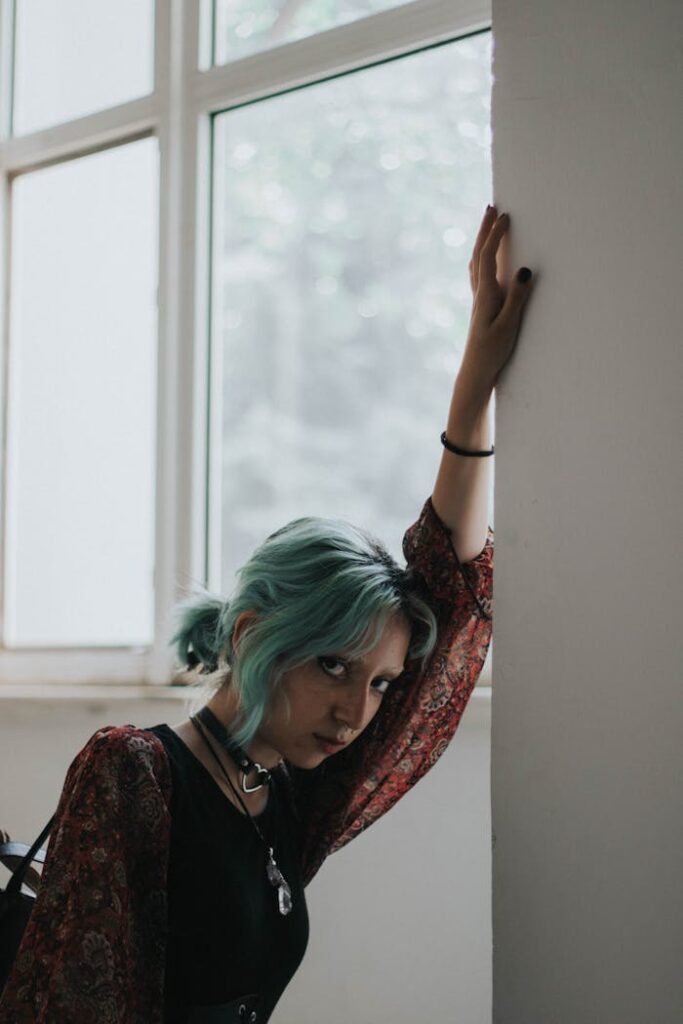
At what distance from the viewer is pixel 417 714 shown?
130 centimetres

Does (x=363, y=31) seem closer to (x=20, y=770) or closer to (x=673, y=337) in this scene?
(x=673, y=337)

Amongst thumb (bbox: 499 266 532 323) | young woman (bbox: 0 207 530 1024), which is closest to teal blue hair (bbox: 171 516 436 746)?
young woman (bbox: 0 207 530 1024)

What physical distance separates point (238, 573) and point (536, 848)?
20.8 inches

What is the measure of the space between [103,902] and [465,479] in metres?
0.58

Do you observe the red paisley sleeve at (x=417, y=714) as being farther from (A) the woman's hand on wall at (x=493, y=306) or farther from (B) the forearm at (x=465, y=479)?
(A) the woman's hand on wall at (x=493, y=306)

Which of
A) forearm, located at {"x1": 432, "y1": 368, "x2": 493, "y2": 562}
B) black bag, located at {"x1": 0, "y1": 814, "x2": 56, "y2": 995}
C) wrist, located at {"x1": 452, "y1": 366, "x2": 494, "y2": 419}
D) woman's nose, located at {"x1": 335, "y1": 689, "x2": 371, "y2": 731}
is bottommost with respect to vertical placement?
black bag, located at {"x1": 0, "y1": 814, "x2": 56, "y2": 995}

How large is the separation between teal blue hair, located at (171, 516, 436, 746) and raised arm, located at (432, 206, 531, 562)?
3.8 inches

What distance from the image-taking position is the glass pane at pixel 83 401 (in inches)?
91.0

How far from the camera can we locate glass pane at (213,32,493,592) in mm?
1871

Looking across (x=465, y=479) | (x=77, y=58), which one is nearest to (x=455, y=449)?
(x=465, y=479)

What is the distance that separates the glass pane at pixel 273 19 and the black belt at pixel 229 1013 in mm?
1653

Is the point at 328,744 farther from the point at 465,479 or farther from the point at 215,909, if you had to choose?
the point at 465,479

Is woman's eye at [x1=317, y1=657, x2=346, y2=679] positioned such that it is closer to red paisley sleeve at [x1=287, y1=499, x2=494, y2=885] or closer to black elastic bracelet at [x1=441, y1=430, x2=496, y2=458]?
red paisley sleeve at [x1=287, y1=499, x2=494, y2=885]

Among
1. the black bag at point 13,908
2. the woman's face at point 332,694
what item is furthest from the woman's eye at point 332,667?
the black bag at point 13,908
